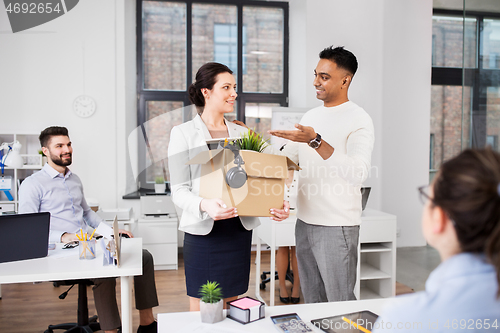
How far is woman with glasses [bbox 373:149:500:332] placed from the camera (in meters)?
0.64

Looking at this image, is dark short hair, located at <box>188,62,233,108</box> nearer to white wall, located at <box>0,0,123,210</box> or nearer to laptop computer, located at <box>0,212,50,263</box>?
laptop computer, located at <box>0,212,50,263</box>

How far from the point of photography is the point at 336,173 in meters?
1.72

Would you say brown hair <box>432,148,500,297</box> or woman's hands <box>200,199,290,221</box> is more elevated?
brown hair <box>432,148,500,297</box>

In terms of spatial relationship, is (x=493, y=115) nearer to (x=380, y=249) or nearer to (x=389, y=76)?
(x=380, y=249)

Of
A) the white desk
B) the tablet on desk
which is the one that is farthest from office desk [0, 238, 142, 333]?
the white desk

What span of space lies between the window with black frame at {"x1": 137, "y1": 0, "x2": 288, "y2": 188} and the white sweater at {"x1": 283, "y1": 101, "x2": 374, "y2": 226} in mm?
3572

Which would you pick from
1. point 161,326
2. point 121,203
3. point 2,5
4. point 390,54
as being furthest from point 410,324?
point 2,5

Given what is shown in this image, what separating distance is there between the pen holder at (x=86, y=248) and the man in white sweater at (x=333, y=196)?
1066 millimetres

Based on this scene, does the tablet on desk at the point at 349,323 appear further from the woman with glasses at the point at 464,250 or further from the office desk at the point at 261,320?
the woman with glasses at the point at 464,250

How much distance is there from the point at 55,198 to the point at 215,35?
3.44 m

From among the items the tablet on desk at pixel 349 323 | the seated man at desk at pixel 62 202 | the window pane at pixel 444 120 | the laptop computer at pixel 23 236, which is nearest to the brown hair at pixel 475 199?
the tablet on desk at pixel 349 323

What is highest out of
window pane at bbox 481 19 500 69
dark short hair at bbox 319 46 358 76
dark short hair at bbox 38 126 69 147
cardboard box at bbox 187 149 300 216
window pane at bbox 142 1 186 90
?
window pane at bbox 142 1 186 90

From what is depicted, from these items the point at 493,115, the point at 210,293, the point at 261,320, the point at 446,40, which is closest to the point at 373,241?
the point at 493,115

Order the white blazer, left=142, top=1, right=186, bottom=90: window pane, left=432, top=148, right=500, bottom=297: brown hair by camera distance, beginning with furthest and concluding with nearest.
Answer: left=142, top=1, right=186, bottom=90: window pane
the white blazer
left=432, top=148, right=500, bottom=297: brown hair
